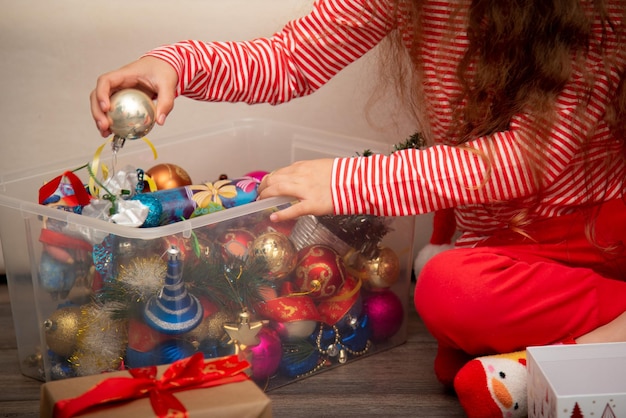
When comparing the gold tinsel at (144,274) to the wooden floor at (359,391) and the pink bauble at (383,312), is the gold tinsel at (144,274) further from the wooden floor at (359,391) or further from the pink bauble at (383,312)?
the pink bauble at (383,312)

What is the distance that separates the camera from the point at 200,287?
988 mm

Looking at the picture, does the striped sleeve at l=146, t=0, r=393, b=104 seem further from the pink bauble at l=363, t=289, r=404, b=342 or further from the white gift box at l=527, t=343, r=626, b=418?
the white gift box at l=527, t=343, r=626, b=418

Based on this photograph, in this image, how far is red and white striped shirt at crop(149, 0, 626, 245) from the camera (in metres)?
0.98

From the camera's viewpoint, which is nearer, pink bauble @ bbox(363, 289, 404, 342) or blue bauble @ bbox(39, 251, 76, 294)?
blue bauble @ bbox(39, 251, 76, 294)

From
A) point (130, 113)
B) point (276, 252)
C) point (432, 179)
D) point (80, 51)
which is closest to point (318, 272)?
point (276, 252)

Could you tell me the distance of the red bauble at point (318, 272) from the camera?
106cm

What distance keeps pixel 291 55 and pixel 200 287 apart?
0.39 meters

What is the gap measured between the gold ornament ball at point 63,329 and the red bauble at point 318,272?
0.89 feet

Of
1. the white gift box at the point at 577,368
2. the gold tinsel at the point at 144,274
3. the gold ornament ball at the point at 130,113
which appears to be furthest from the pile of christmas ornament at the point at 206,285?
the white gift box at the point at 577,368

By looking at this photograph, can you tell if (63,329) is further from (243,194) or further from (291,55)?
(291,55)

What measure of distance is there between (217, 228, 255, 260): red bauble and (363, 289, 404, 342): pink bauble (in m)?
0.21

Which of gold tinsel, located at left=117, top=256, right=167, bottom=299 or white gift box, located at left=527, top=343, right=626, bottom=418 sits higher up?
gold tinsel, located at left=117, top=256, right=167, bottom=299

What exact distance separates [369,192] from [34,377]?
50 cm

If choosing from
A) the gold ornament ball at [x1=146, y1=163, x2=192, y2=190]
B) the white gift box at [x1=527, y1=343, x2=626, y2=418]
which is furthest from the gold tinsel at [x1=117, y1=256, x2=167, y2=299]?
the white gift box at [x1=527, y1=343, x2=626, y2=418]
